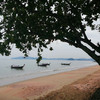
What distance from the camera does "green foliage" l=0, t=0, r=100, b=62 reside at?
6.32 meters

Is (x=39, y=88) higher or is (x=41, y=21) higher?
(x=41, y=21)

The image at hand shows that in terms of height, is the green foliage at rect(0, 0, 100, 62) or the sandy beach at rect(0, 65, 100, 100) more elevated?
the green foliage at rect(0, 0, 100, 62)

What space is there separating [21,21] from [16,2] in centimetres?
71

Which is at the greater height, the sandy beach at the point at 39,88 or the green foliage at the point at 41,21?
the green foliage at the point at 41,21

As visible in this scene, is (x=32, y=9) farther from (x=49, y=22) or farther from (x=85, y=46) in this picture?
(x=85, y=46)

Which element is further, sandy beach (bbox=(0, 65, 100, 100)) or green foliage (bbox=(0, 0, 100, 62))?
sandy beach (bbox=(0, 65, 100, 100))

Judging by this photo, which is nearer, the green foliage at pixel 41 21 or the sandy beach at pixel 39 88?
the green foliage at pixel 41 21

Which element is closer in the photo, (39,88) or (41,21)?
(41,21)

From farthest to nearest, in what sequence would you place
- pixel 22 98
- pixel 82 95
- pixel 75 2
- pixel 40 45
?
pixel 22 98, pixel 82 95, pixel 40 45, pixel 75 2

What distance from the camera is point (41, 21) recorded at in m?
6.82

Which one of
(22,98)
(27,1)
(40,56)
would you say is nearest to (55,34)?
(40,56)

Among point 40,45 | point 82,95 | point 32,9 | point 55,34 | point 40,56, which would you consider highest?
point 32,9

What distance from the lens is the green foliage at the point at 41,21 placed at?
632 centimetres

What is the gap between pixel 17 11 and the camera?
6367mm
